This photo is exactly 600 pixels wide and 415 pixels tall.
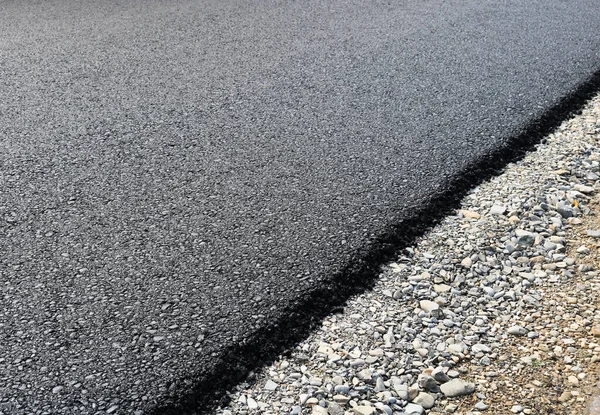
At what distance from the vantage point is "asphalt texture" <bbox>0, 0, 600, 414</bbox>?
2.04 metres

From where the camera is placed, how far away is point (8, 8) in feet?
19.1

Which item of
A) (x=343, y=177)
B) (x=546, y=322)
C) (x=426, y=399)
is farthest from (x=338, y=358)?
(x=343, y=177)

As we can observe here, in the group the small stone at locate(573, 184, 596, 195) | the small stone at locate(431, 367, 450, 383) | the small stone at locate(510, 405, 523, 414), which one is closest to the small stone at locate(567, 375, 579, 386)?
the small stone at locate(510, 405, 523, 414)

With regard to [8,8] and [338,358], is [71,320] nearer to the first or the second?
[338,358]

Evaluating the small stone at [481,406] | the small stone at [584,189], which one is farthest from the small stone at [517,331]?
the small stone at [584,189]

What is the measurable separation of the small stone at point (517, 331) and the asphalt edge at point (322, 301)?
1.65ft

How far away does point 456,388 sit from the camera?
194cm

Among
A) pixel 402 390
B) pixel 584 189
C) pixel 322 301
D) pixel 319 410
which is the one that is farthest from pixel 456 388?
pixel 584 189

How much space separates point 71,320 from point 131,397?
16.7 inches

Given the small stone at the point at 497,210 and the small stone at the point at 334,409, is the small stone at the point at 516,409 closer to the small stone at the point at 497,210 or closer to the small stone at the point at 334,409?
the small stone at the point at 334,409

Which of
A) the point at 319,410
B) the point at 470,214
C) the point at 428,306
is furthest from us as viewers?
the point at 470,214

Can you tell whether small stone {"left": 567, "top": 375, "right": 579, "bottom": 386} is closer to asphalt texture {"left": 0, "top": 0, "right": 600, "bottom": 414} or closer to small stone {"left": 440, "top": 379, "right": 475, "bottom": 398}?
small stone {"left": 440, "top": 379, "right": 475, "bottom": 398}

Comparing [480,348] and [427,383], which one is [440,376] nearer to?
[427,383]

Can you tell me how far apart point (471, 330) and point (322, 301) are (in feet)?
1.69
